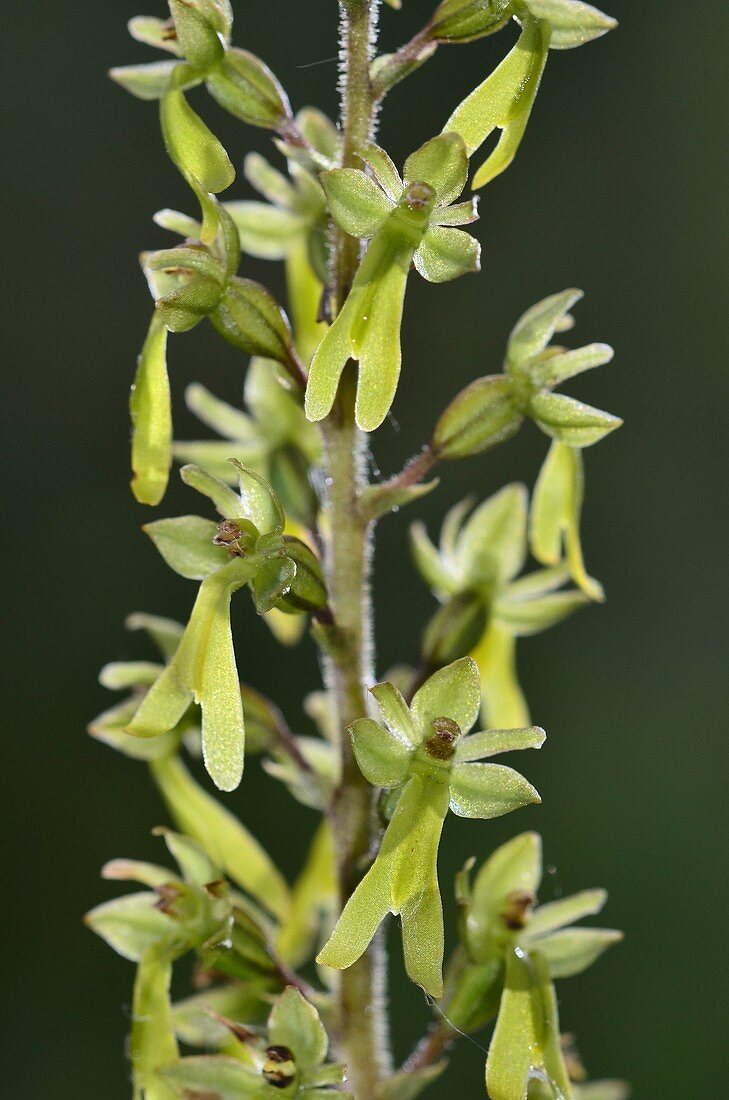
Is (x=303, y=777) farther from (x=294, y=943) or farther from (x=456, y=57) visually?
(x=456, y=57)

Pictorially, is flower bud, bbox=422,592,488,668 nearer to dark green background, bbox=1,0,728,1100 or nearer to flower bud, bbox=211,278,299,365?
flower bud, bbox=211,278,299,365

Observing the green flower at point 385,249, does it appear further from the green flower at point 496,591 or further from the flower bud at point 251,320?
the green flower at point 496,591

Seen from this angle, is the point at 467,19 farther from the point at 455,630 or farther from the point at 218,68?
the point at 455,630

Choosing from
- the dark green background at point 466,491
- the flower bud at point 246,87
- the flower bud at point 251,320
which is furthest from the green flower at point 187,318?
the dark green background at point 466,491

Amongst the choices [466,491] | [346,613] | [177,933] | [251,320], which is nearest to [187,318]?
[251,320]

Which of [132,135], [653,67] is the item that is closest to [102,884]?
[132,135]

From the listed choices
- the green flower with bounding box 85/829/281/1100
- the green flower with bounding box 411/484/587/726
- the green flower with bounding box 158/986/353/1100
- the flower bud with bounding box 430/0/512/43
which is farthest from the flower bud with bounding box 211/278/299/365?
the green flower with bounding box 158/986/353/1100
